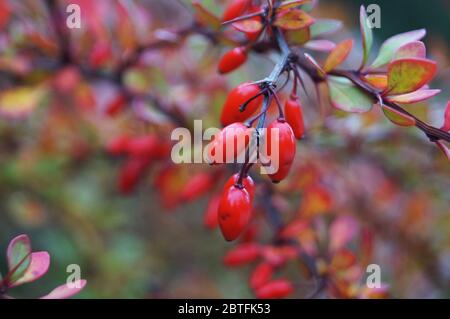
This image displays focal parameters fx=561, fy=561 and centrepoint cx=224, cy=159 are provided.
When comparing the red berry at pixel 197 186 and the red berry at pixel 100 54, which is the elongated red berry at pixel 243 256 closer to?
the red berry at pixel 197 186

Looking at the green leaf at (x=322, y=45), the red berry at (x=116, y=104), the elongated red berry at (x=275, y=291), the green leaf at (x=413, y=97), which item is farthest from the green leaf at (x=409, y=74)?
the red berry at (x=116, y=104)

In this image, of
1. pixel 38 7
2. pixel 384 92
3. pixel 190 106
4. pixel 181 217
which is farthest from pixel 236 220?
pixel 181 217

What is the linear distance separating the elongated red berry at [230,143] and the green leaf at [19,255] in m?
0.23

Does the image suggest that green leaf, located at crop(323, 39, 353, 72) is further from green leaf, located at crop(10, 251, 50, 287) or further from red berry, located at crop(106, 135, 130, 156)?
red berry, located at crop(106, 135, 130, 156)

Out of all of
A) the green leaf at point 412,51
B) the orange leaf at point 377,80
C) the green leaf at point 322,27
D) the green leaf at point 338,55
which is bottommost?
the orange leaf at point 377,80

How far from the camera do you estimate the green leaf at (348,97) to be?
2.03 ft

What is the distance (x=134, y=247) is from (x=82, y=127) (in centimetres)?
39

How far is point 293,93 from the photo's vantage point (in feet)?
1.96

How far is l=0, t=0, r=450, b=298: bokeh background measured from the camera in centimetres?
111

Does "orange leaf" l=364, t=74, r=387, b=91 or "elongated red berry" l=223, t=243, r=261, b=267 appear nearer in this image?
"orange leaf" l=364, t=74, r=387, b=91

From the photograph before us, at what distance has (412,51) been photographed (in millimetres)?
619

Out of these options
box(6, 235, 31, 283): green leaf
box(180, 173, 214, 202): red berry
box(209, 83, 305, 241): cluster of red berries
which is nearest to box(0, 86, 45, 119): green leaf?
box(180, 173, 214, 202): red berry

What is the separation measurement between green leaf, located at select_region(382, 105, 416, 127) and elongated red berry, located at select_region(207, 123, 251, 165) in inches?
6.0
